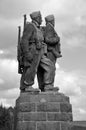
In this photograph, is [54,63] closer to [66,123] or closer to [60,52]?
[60,52]

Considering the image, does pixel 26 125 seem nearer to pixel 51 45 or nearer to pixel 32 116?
pixel 32 116

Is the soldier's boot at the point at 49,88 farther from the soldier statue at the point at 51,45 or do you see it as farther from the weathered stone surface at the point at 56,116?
the weathered stone surface at the point at 56,116

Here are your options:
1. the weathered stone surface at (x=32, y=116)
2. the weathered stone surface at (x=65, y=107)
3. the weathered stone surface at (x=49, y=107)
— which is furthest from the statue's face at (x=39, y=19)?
the weathered stone surface at (x=32, y=116)

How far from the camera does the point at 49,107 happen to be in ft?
40.2

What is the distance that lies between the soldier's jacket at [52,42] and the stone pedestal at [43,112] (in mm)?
1818

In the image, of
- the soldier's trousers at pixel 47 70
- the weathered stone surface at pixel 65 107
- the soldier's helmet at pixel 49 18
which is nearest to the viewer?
the weathered stone surface at pixel 65 107

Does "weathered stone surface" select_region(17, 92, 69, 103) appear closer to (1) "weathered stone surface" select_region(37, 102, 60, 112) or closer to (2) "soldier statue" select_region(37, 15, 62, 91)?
(1) "weathered stone surface" select_region(37, 102, 60, 112)

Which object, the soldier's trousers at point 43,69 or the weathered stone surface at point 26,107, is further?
the soldier's trousers at point 43,69

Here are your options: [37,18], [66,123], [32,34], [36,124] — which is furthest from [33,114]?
[37,18]

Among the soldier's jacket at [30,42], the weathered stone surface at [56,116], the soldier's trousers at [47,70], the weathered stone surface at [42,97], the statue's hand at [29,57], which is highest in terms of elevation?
the soldier's jacket at [30,42]

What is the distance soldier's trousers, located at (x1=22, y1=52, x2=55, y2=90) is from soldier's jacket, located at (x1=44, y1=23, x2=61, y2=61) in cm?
40

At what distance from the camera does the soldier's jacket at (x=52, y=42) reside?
524 inches

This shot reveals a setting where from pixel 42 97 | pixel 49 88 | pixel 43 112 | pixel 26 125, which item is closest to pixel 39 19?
pixel 49 88

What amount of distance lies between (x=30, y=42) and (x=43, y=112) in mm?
3094
